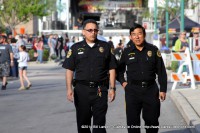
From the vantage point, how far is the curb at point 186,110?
38.2ft

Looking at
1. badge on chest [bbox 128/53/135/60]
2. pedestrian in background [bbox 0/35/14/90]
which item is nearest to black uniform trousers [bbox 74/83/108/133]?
badge on chest [bbox 128/53/135/60]

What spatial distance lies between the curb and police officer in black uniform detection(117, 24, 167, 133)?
1.75 metres

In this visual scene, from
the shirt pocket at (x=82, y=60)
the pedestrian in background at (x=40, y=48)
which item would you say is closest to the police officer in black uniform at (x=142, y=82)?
the shirt pocket at (x=82, y=60)

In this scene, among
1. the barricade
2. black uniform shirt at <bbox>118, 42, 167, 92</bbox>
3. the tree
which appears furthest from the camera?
the tree

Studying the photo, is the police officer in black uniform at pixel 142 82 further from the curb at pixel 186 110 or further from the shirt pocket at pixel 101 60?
the curb at pixel 186 110

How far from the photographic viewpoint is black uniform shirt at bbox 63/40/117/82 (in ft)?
30.1

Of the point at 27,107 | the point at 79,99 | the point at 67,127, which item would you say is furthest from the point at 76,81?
the point at 27,107

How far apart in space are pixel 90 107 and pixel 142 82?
2.49ft

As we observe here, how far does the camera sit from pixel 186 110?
45.3 ft

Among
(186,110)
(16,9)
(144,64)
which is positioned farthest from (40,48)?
(144,64)

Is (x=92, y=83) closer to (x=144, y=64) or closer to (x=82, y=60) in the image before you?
(x=82, y=60)

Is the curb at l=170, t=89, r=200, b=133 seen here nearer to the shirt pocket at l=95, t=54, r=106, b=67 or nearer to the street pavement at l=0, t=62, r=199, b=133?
the street pavement at l=0, t=62, r=199, b=133

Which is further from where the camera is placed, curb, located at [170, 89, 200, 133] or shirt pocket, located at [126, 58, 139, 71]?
curb, located at [170, 89, 200, 133]

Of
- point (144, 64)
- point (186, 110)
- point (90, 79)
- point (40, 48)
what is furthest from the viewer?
point (40, 48)
